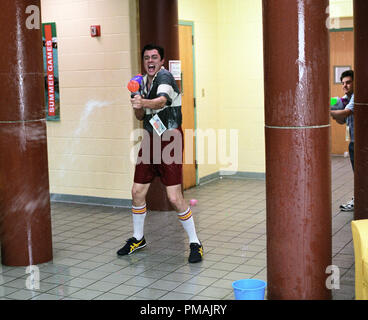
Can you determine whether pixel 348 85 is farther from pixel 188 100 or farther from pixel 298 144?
pixel 298 144

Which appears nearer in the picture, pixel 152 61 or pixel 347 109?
pixel 152 61

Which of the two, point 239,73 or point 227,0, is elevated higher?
point 227,0

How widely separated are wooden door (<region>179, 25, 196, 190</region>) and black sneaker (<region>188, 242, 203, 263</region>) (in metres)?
3.34

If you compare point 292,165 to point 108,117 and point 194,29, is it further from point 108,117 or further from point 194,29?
point 194,29

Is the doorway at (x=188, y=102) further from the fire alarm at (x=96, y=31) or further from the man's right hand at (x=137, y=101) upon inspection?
the man's right hand at (x=137, y=101)

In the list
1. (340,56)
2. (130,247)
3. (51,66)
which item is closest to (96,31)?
(51,66)

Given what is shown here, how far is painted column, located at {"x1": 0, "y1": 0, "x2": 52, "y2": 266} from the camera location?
17.7 ft

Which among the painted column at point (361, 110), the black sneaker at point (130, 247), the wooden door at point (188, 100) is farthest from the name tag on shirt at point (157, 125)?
the wooden door at point (188, 100)

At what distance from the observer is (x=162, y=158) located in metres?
5.55

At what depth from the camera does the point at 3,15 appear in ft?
17.5

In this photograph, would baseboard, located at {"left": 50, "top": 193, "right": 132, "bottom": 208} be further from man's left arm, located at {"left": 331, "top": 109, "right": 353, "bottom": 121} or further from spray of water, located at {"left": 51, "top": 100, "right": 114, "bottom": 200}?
man's left arm, located at {"left": 331, "top": 109, "right": 353, "bottom": 121}

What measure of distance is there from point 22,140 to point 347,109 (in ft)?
11.9

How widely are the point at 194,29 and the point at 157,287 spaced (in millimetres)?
5158

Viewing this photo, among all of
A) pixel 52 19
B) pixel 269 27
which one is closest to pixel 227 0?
pixel 52 19
